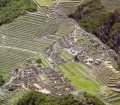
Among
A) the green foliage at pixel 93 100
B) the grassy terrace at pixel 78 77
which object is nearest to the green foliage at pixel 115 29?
the grassy terrace at pixel 78 77

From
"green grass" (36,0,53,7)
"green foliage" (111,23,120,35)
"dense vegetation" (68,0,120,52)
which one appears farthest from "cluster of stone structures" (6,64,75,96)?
"green grass" (36,0,53,7)

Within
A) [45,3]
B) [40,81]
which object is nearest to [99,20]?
[45,3]

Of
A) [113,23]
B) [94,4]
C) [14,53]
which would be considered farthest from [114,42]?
[14,53]

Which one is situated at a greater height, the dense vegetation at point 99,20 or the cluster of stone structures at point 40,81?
the dense vegetation at point 99,20

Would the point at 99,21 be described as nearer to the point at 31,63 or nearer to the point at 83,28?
the point at 83,28

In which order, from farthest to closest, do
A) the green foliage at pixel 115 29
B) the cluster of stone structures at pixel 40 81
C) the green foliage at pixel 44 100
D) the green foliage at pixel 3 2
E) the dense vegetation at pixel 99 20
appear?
the green foliage at pixel 3 2 → the dense vegetation at pixel 99 20 → the green foliage at pixel 115 29 → the cluster of stone structures at pixel 40 81 → the green foliage at pixel 44 100

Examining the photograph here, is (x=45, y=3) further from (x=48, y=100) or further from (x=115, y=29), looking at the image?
(x=48, y=100)

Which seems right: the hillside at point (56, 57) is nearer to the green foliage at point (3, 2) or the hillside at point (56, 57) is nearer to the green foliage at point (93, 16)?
→ the green foliage at point (93, 16)
